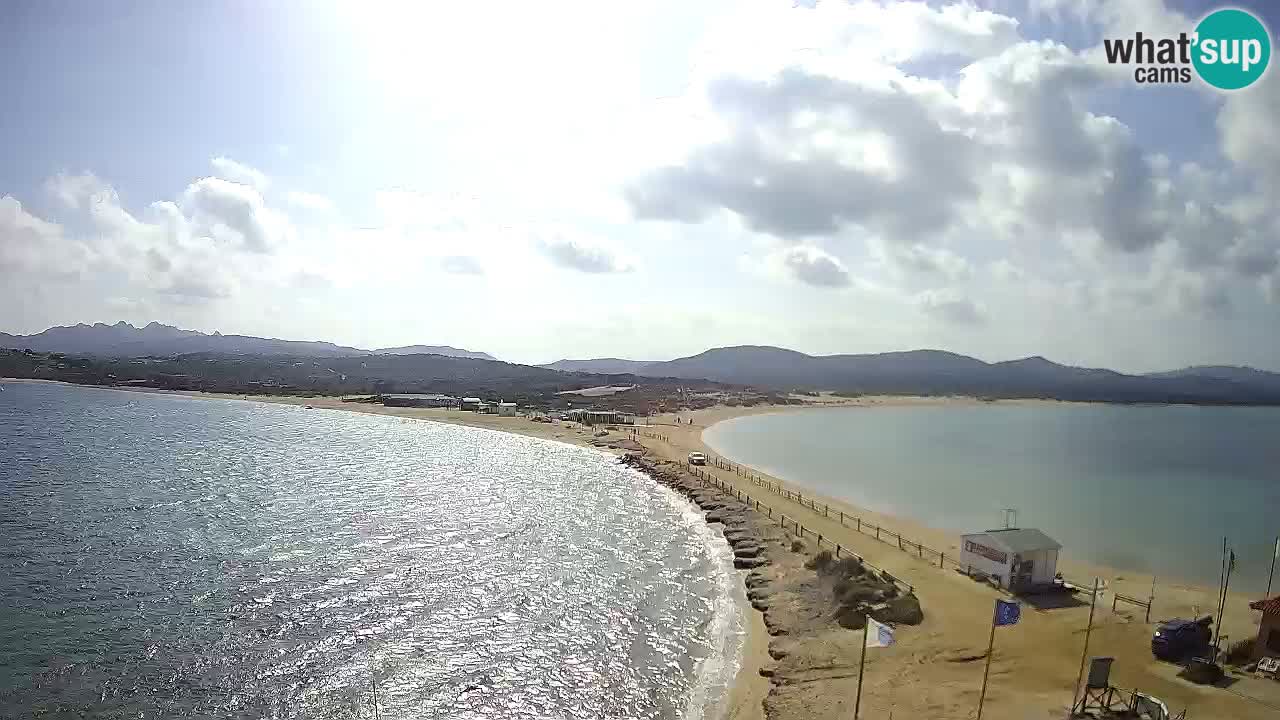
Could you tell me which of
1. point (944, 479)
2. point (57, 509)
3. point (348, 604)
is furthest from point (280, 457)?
point (944, 479)

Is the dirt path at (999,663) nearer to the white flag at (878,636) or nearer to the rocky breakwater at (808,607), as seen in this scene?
the rocky breakwater at (808,607)

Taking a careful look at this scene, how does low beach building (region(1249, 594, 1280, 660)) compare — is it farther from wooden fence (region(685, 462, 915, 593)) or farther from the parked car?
wooden fence (region(685, 462, 915, 593))

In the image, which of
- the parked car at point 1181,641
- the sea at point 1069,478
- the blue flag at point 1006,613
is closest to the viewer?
the blue flag at point 1006,613

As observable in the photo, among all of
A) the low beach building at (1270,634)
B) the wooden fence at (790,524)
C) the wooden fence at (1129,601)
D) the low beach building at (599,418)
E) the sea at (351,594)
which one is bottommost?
the sea at (351,594)

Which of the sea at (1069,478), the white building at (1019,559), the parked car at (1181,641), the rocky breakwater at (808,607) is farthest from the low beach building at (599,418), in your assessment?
the parked car at (1181,641)

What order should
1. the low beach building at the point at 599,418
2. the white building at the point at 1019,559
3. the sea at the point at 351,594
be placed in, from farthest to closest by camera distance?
the low beach building at the point at 599,418 < the white building at the point at 1019,559 < the sea at the point at 351,594
